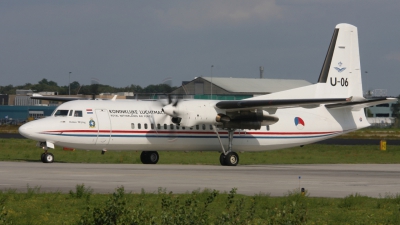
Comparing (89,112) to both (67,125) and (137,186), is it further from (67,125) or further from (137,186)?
(137,186)

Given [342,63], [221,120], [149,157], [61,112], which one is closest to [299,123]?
[342,63]

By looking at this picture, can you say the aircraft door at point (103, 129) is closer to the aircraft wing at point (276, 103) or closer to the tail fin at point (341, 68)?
the aircraft wing at point (276, 103)

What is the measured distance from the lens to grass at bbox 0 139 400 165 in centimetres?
3266

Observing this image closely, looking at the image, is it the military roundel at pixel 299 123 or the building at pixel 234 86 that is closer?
the military roundel at pixel 299 123

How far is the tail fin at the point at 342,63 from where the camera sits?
33125 mm

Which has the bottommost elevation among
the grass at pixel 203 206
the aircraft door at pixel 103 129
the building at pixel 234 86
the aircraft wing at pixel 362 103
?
the grass at pixel 203 206

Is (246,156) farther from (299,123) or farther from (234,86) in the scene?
(234,86)

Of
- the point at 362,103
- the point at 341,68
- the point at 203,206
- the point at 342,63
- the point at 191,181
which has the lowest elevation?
the point at 203,206

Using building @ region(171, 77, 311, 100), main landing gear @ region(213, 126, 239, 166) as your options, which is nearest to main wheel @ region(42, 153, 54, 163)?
main landing gear @ region(213, 126, 239, 166)

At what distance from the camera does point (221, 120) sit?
1126 inches

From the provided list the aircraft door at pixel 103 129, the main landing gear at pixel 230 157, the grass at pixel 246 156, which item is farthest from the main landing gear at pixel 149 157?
the main landing gear at pixel 230 157

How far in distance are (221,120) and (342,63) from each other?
8.71m

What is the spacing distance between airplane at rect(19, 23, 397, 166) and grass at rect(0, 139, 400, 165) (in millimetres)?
2439

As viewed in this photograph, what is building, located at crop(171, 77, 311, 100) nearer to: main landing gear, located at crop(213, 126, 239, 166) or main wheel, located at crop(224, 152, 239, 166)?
main landing gear, located at crop(213, 126, 239, 166)
